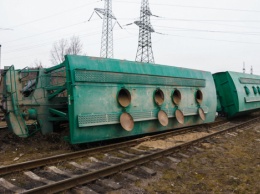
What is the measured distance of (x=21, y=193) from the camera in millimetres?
3980

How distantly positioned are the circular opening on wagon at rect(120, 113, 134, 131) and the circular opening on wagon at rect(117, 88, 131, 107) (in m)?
0.35

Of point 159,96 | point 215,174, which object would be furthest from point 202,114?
point 215,174

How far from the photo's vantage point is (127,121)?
26.6 ft

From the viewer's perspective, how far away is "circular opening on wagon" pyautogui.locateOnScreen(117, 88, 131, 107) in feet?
27.0

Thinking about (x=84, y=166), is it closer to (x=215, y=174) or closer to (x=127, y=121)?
(x=127, y=121)

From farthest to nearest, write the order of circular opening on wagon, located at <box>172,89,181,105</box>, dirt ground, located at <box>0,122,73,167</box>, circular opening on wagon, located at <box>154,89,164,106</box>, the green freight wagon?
the green freight wagon
circular opening on wagon, located at <box>172,89,181,105</box>
circular opening on wagon, located at <box>154,89,164,106</box>
dirt ground, located at <box>0,122,73,167</box>

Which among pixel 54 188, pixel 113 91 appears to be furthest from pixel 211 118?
pixel 54 188

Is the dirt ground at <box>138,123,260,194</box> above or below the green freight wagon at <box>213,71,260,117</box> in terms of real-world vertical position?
below

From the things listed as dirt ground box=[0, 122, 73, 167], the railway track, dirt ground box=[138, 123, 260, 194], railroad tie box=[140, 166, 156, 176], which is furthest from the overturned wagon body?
dirt ground box=[138, 123, 260, 194]

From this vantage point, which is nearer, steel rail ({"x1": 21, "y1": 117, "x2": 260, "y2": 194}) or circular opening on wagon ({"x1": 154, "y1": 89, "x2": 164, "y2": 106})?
steel rail ({"x1": 21, "y1": 117, "x2": 260, "y2": 194})

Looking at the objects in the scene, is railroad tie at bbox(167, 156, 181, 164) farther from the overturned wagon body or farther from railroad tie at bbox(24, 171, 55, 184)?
railroad tie at bbox(24, 171, 55, 184)

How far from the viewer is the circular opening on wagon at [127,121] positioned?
7949 millimetres

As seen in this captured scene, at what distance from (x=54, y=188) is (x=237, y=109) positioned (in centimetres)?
1229

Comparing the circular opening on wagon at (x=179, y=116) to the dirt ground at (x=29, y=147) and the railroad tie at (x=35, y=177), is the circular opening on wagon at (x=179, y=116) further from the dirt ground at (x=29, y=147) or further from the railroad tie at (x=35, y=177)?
the railroad tie at (x=35, y=177)
